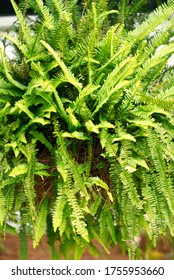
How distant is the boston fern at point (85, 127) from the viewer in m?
1.78

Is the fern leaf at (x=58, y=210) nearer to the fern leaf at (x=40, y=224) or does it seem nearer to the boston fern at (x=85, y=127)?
the boston fern at (x=85, y=127)

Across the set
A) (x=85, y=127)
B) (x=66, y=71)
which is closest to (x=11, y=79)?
(x=66, y=71)

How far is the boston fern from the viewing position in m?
1.78

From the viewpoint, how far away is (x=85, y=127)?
1.85m

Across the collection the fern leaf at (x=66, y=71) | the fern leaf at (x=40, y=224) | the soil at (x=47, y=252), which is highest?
the fern leaf at (x=66, y=71)

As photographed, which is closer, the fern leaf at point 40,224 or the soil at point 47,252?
the fern leaf at point 40,224

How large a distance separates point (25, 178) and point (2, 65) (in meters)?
0.47

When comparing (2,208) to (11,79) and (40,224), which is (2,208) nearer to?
(40,224)

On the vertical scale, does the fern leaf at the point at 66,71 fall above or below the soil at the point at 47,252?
above

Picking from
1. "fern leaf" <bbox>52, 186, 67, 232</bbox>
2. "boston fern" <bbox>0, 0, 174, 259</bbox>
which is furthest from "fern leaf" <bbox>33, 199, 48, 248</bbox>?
"fern leaf" <bbox>52, 186, 67, 232</bbox>

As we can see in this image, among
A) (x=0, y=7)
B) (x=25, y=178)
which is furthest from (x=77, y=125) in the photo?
(x=0, y=7)

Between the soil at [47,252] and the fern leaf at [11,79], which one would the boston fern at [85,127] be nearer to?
the fern leaf at [11,79]

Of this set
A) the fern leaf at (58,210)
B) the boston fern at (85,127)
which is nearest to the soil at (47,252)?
the boston fern at (85,127)
